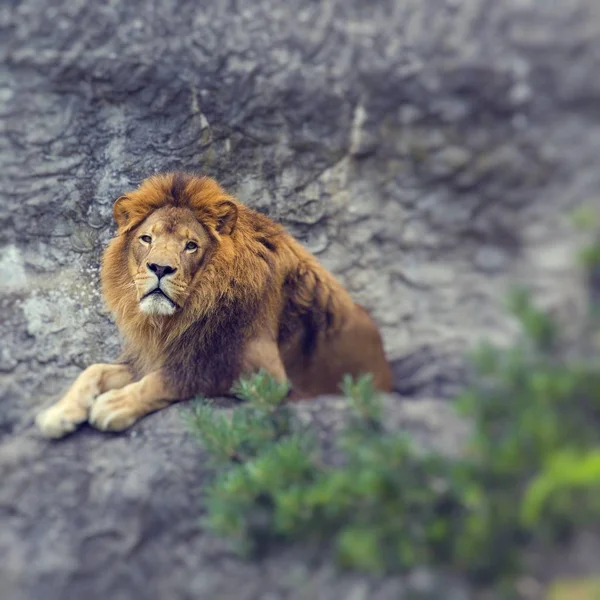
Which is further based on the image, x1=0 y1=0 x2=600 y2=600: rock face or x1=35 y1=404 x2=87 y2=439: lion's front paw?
x1=35 y1=404 x2=87 y2=439: lion's front paw

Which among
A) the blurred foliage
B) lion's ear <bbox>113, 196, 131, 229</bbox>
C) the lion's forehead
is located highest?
lion's ear <bbox>113, 196, 131, 229</bbox>

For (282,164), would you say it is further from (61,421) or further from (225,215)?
(61,421)

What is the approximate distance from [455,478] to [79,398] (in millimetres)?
2182

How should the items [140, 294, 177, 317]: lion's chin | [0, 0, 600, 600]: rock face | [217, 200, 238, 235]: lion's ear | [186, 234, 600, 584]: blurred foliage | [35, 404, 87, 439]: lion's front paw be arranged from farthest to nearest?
[217, 200, 238, 235]: lion's ear → [35, 404, 87, 439]: lion's front paw → [140, 294, 177, 317]: lion's chin → [0, 0, 600, 600]: rock face → [186, 234, 600, 584]: blurred foliage

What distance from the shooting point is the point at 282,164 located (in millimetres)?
4977

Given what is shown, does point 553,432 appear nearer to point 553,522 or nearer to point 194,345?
point 553,522

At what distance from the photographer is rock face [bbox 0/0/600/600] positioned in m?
4.38

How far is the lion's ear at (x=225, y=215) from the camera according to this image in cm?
472

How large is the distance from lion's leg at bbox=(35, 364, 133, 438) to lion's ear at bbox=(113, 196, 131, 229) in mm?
836

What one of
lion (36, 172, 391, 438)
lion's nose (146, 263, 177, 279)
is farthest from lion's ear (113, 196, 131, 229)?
lion's nose (146, 263, 177, 279)

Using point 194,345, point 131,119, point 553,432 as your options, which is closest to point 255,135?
point 131,119

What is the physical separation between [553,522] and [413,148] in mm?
2265

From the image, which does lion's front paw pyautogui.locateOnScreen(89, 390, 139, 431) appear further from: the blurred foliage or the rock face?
the blurred foliage

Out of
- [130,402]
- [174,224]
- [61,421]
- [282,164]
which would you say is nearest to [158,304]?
[174,224]
